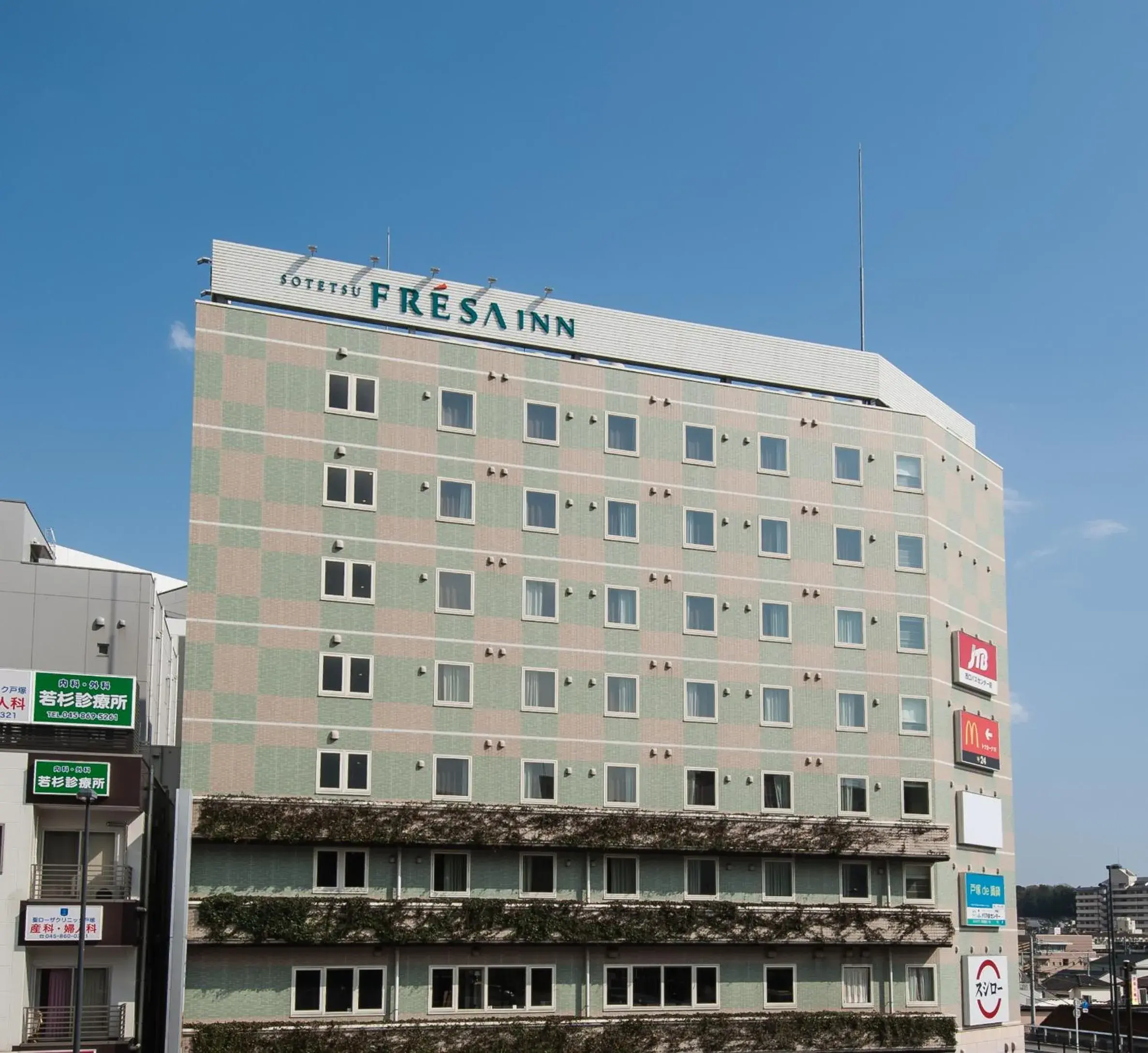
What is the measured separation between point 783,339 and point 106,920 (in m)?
39.8

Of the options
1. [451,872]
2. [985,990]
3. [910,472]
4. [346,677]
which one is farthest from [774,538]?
[985,990]

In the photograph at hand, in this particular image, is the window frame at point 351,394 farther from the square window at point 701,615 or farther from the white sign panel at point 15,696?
the square window at point 701,615

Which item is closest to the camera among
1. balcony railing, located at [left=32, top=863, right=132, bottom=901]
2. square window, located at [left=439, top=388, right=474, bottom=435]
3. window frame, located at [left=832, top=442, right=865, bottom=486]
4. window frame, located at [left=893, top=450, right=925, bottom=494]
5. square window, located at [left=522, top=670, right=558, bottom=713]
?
balcony railing, located at [left=32, top=863, right=132, bottom=901]

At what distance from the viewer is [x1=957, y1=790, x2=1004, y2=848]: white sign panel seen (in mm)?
67875

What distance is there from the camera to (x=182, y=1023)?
5272 centimetres

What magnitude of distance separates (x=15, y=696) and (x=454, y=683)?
17.1m

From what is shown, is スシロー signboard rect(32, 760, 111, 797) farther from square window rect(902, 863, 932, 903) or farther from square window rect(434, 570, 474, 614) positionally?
square window rect(902, 863, 932, 903)

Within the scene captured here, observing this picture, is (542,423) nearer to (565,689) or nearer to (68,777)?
(565,689)

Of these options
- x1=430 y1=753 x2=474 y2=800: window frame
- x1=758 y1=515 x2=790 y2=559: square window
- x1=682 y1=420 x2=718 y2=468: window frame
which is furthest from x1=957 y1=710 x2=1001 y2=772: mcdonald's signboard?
x1=430 y1=753 x2=474 y2=800: window frame

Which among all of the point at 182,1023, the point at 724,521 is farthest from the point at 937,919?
the point at 182,1023

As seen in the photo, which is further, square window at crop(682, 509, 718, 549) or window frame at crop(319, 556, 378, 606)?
square window at crop(682, 509, 718, 549)

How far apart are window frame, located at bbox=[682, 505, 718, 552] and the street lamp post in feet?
90.4

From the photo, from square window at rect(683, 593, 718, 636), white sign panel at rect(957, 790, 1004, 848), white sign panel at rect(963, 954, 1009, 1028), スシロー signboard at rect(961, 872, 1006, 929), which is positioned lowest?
white sign panel at rect(963, 954, 1009, 1028)

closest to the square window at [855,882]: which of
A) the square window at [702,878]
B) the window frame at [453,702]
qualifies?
the square window at [702,878]
